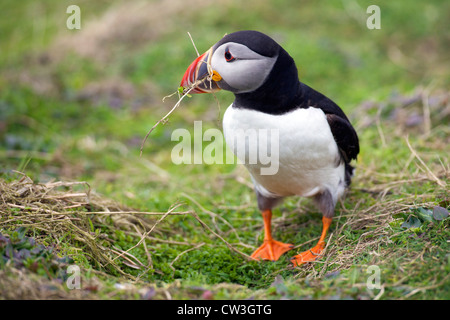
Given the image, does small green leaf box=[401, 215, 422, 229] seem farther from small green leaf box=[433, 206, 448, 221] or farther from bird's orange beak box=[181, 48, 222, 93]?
bird's orange beak box=[181, 48, 222, 93]

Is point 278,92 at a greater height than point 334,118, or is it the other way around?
point 278,92

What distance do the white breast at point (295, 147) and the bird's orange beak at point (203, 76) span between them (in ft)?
0.87

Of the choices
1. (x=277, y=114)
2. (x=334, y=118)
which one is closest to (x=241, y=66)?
(x=277, y=114)

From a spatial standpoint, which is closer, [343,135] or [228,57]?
[228,57]

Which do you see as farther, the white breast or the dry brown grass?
the white breast

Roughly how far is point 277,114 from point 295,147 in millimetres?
260

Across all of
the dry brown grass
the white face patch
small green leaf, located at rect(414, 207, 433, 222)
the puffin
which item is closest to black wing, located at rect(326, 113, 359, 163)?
the puffin

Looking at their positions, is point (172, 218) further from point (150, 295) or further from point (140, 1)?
point (140, 1)

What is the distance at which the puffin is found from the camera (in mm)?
3225

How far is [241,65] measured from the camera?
3.21m

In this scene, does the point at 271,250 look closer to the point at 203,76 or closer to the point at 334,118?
the point at 334,118

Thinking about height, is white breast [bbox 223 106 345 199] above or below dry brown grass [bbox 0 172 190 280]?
above
